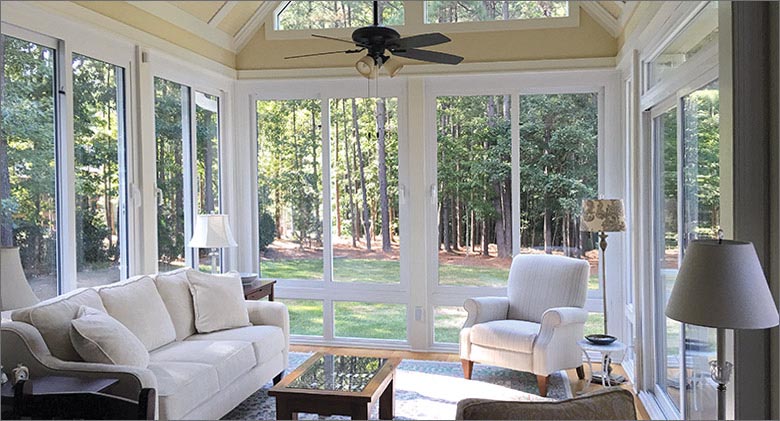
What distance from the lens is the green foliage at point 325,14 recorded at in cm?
499

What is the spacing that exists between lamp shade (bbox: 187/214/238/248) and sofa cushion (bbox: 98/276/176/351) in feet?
2.33

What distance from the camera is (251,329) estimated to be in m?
3.77

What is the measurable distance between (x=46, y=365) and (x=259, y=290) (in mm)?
2035

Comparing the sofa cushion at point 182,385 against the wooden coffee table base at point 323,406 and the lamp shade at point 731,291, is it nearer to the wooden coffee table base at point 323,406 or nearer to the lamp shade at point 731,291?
the wooden coffee table base at point 323,406

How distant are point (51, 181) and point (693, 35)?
10.4 ft

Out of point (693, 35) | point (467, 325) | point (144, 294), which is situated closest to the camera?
point (693, 35)

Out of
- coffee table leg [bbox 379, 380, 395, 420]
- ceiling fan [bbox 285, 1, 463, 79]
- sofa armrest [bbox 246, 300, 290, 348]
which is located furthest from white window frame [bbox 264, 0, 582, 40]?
coffee table leg [bbox 379, 380, 395, 420]

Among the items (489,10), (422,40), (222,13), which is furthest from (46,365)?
(489,10)

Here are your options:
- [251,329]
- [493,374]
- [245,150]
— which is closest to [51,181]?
[251,329]

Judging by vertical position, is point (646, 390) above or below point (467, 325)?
below

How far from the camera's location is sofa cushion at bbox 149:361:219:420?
2701 millimetres

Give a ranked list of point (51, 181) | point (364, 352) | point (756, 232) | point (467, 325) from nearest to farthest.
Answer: point (756, 232)
point (51, 181)
point (467, 325)
point (364, 352)

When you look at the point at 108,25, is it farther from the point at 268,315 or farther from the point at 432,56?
the point at 268,315

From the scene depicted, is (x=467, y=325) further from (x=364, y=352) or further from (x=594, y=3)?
(x=594, y=3)
